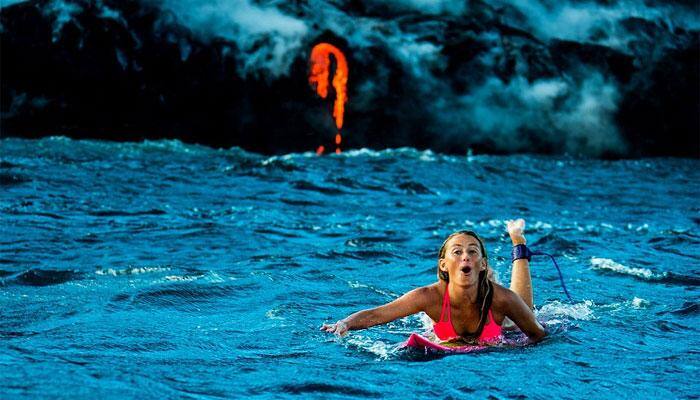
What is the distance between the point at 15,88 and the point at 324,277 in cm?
1207

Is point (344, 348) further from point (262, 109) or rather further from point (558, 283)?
point (262, 109)

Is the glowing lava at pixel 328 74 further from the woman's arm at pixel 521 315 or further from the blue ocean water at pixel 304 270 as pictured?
the woman's arm at pixel 521 315

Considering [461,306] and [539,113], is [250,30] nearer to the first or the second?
[539,113]

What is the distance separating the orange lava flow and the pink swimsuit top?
1321 cm

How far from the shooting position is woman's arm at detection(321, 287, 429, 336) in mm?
6008

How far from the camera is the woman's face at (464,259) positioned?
5.94 meters

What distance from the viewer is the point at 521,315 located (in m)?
6.19

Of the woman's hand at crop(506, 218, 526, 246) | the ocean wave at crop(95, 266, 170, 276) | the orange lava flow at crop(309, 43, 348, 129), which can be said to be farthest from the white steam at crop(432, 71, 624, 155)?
the woman's hand at crop(506, 218, 526, 246)

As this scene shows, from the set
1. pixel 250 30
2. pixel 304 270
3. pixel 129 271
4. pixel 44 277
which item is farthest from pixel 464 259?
pixel 250 30

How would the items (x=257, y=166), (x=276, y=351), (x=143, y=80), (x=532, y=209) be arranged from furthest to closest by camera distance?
1. (x=143, y=80)
2. (x=257, y=166)
3. (x=532, y=209)
4. (x=276, y=351)

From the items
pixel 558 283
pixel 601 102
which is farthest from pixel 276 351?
pixel 601 102

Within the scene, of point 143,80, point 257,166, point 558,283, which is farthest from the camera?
point 143,80

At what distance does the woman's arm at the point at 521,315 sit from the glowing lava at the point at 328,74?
43.0ft

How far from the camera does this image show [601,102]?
66.2 ft
